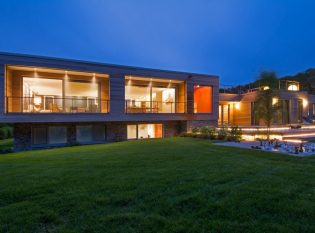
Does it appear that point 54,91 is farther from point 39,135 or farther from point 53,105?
point 39,135

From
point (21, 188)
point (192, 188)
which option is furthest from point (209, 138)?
point (21, 188)

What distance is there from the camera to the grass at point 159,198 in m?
2.43

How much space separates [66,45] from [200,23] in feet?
247

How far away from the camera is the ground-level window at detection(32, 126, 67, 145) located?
435 inches

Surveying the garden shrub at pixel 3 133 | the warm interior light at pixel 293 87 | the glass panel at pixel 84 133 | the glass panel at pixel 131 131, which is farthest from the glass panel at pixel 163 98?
the garden shrub at pixel 3 133

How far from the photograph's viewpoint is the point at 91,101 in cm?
1295

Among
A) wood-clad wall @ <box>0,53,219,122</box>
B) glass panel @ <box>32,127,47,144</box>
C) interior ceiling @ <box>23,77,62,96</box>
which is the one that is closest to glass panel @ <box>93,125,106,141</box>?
wood-clad wall @ <box>0,53,219,122</box>

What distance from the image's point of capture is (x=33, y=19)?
344 ft

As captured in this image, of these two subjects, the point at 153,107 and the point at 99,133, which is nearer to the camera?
the point at 99,133

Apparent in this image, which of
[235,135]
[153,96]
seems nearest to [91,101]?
[153,96]

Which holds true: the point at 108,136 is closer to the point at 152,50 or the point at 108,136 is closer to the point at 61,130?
the point at 61,130

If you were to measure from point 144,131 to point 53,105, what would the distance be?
5.77m

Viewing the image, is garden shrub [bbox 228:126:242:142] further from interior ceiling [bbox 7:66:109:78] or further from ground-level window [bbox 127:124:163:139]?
interior ceiling [bbox 7:66:109:78]

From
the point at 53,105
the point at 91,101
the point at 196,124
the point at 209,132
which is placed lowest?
the point at 209,132
